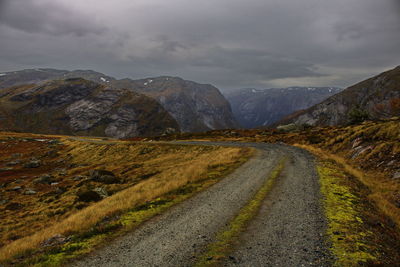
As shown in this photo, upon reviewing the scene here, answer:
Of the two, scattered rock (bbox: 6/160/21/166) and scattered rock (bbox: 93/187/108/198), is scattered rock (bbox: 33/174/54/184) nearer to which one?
scattered rock (bbox: 93/187/108/198)

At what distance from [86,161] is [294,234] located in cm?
5541

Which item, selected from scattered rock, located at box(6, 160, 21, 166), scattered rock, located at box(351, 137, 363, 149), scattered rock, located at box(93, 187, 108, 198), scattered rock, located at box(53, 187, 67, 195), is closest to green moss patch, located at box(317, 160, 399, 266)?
scattered rock, located at box(351, 137, 363, 149)

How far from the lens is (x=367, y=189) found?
17094mm

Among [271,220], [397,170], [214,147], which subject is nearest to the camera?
[271,220]

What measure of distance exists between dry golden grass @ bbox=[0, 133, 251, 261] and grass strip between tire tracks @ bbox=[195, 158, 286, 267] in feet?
21.6

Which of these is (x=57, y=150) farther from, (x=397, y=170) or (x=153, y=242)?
(x=397, y=170)

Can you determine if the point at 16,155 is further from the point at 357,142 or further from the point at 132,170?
the point at 357,142

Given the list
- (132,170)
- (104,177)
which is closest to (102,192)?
(104,177)

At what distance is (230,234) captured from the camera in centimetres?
966

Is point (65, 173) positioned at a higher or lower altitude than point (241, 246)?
lower

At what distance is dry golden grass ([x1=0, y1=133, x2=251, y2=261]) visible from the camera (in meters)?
12.7

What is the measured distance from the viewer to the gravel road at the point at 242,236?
791 centimetres

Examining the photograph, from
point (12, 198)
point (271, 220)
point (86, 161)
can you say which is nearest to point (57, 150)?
point (86, 161)

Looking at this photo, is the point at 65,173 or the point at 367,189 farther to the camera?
the point at 65,173
